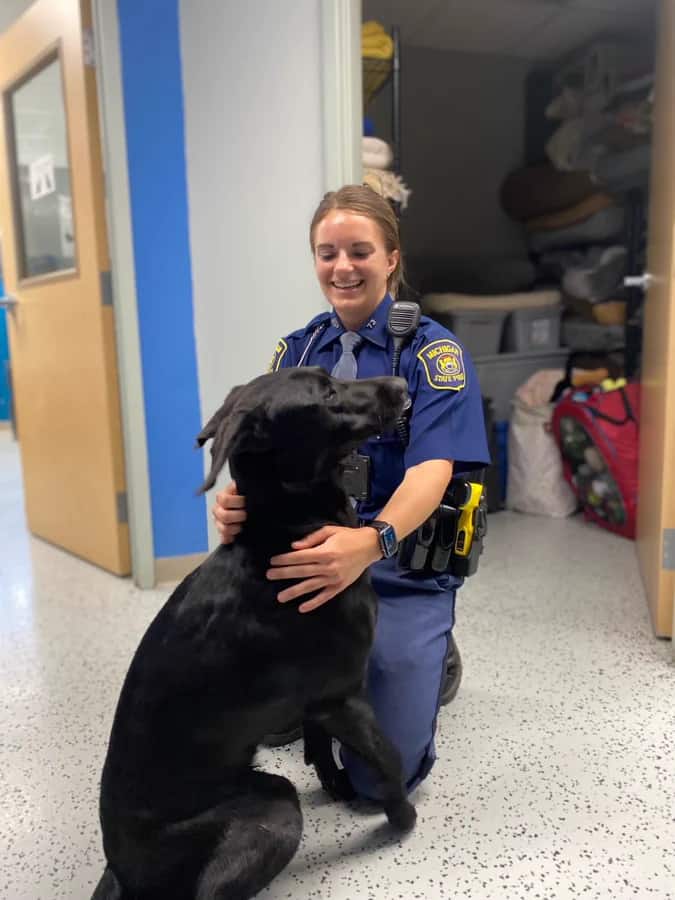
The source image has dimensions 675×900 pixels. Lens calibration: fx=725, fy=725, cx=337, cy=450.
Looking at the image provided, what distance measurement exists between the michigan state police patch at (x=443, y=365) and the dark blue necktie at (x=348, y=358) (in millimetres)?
124

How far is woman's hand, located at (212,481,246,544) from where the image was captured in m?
1.01

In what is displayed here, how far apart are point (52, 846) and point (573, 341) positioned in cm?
301

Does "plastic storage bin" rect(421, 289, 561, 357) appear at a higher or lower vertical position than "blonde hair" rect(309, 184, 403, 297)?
lower

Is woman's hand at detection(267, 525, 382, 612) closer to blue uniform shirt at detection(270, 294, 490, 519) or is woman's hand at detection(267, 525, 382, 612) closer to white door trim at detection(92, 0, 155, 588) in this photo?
blue uniform shirt at detection(270, 294, 490, 519)

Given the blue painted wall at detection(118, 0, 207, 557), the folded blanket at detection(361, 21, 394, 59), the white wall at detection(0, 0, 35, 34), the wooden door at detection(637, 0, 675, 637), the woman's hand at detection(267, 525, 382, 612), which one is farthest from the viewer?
the white wall at detection(0, 0, 35, 34)

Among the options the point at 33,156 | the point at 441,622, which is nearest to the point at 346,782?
the point at 441,622

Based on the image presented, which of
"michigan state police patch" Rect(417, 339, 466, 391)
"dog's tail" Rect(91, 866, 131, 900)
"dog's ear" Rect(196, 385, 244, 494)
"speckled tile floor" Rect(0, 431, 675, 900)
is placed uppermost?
"michigan state police patch" Rect(417, 339, 466, 391)

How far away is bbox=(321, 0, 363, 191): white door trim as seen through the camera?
183 cm

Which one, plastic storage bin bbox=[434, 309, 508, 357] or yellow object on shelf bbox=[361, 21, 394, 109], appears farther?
plastic storage bin bbox=[434, 309, 508, 357]

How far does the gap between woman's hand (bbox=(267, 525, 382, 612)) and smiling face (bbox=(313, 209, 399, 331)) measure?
47 cm

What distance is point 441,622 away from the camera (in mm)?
1339

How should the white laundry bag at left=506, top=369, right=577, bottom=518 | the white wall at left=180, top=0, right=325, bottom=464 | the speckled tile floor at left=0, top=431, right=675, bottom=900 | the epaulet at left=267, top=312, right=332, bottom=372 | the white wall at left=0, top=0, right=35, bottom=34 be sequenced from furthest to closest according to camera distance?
1. the white wall at left=0, top=0, right=35, bottom=34
2. the white laundry bag at left=506, top=369, right=577, bottom=518
3. the white wall at left=180, top=0, right=325, bottom=464
4. the epaulet at left=267, top=312, right=332, bottom=372
5. the speckled tile floor at left=0, top=431, right=675, bottom=900

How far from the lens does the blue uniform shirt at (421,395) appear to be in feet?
3.97

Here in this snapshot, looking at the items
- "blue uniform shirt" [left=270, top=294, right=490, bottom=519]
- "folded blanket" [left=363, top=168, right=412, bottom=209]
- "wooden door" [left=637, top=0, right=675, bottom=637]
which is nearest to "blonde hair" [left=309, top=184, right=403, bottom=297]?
"blue uniform shirt" [left=270, top=294, right=490, bottom=519]
